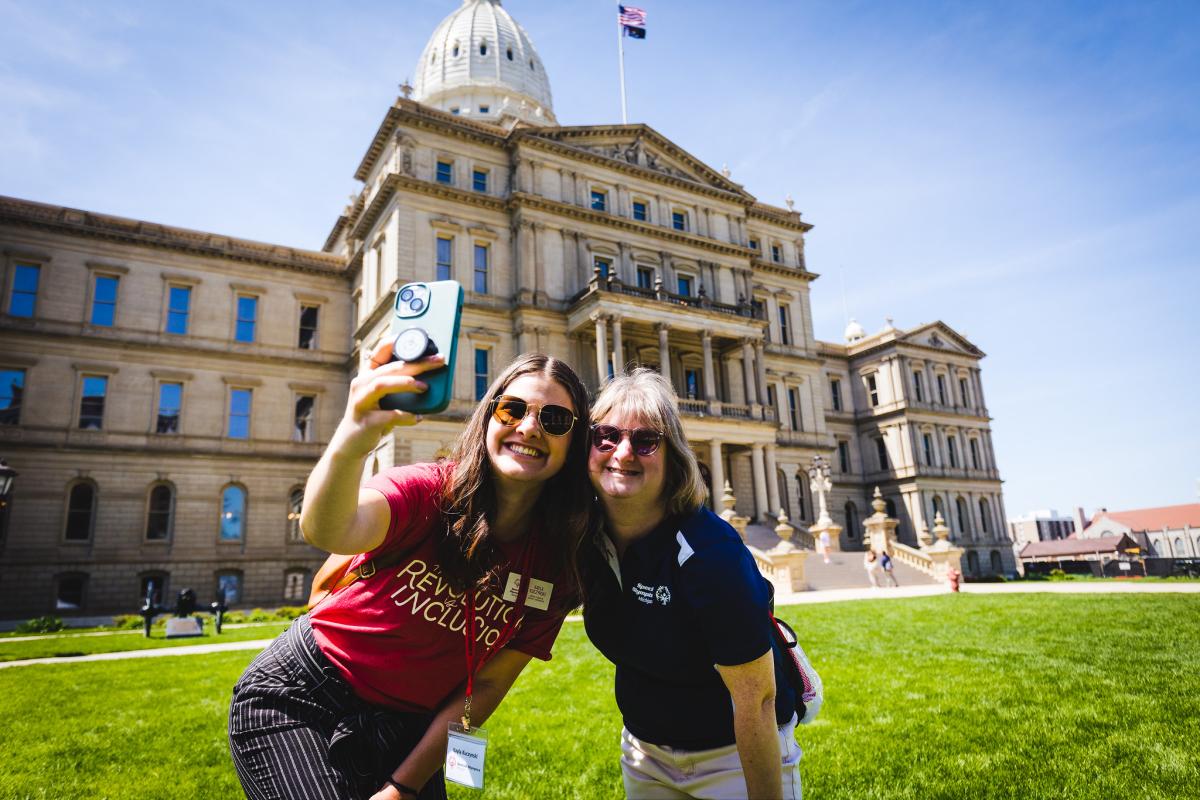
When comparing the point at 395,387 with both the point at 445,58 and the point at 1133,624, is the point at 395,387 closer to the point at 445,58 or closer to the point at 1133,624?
the point at 1133,624

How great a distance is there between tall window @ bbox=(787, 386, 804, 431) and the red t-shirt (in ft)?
134

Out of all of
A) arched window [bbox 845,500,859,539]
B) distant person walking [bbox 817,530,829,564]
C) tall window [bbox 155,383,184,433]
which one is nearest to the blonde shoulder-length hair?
distant person walking [bbox 817,530,829,564]

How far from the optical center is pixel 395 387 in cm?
189

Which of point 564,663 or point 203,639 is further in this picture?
point 203,639

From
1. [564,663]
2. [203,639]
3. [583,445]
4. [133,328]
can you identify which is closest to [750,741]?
[583,445]

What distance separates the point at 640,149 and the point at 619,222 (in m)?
5.08

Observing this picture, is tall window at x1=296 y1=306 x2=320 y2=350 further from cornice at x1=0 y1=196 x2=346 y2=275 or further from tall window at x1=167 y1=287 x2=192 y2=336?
tall window at x1=167 y1=287 x2=192 y2=336

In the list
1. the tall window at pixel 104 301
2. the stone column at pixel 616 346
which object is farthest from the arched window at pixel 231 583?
the stone column at pixel 616 346

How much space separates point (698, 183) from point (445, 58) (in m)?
23.6

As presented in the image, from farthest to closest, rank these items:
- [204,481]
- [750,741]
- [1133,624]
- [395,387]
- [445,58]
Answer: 1. [445,58]
2. [204,481]
3. [1133,624]
4. [750,741]
5. [395,387]

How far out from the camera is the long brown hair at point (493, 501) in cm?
247

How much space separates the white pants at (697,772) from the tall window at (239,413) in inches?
1321

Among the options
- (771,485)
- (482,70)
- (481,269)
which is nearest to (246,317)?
(481,269)

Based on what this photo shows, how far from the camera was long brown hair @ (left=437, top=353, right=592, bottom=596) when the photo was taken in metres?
2.47
